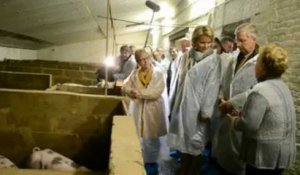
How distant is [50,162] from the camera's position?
245cm

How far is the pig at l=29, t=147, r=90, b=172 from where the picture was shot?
238cm

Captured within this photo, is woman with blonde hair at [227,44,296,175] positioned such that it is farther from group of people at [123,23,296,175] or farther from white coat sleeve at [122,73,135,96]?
white coat sleeve at [122,73,135,96]

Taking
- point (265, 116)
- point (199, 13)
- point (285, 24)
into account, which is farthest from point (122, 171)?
point (199, 13)

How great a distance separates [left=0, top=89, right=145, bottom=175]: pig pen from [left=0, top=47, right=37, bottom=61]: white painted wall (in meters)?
6.35

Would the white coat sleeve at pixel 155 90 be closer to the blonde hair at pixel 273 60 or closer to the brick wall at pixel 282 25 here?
the brick wall at pixel 282 25

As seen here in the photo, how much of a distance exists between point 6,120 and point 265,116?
1961 mm

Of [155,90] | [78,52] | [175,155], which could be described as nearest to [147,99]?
[155,90]

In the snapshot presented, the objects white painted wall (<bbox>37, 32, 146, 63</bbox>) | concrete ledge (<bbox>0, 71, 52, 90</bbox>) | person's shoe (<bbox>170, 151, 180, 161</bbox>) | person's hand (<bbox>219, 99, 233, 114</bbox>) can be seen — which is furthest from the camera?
white painted wall (<bbox>37, 32, 146, 63</bbox>)

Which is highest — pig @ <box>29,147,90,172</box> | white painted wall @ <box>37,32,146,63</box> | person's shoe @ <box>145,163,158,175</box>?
white painted wall @ <box>37,32,146,63</box>

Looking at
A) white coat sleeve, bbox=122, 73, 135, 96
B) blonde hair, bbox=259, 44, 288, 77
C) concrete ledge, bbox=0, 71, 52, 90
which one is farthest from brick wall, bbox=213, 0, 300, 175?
concrete ledge, bbox=0, 71, 52, 90

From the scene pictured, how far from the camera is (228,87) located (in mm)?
3002

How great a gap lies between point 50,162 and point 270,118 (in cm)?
147

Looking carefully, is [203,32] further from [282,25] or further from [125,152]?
[125,152]

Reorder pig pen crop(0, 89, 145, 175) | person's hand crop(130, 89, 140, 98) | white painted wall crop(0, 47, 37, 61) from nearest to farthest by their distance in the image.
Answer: pig pen crop(0, 89, 145, 175)
person's hand crop(130, 89, 140, 98)
white painted wall crop(0, 47, 37, 61)
